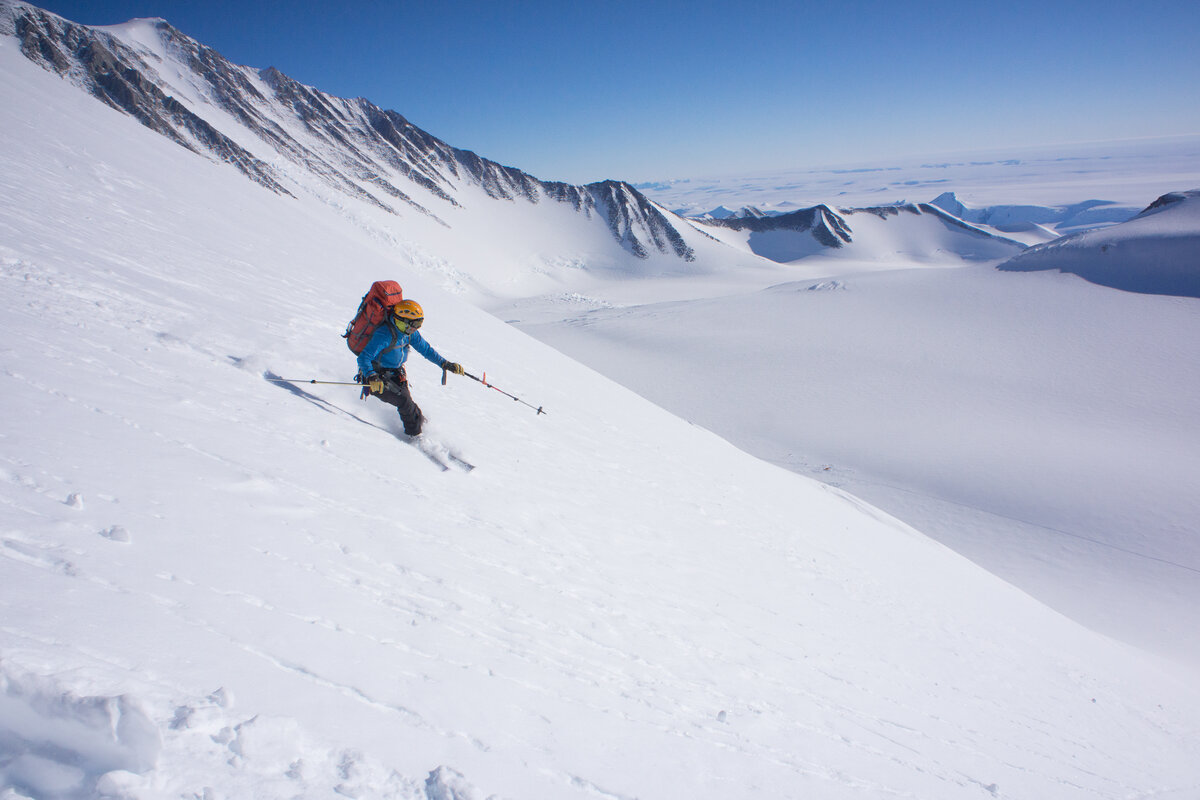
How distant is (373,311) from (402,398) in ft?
3.38

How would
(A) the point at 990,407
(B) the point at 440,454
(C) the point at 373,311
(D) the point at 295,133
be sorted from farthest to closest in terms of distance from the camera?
(D) the point at 295,133 → (A) the point at 990,407 → (B) the point at 440,454 → (C) the point at 373,311

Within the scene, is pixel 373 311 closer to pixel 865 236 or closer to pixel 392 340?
pixel 392 340

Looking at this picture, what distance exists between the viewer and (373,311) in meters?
5.96

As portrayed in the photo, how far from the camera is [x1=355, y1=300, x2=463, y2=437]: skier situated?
5891 millimetres

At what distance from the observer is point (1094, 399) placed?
989 inches

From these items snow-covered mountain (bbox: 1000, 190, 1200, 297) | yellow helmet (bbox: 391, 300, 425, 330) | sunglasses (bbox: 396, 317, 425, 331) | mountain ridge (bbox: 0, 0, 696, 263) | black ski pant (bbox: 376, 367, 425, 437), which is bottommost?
black ski pant (bbox: 376, 367, 425, 437)

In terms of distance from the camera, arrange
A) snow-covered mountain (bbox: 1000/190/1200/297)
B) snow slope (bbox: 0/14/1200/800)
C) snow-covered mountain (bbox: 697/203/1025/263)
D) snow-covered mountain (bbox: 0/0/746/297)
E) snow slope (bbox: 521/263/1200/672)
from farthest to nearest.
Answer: snow-covered mountain (bbox: 697/203/1025/263)
snow-covered mountain (bbox: 0/0/746/297)
snow-covered mountain (bbox: 1000/190/1200/297)
snow slope (bbox: 521/263/1200/672)
snow slope (bbox: 0/14/1200/800)

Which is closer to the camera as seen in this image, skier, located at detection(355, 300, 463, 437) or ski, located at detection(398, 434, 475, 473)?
skier, located at detection(355, 300, 463, 437)

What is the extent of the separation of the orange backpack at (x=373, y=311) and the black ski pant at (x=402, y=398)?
1.40ft

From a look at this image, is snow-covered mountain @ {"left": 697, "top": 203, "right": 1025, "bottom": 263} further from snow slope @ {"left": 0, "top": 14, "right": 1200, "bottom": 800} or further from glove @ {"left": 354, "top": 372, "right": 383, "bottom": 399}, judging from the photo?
glove @ {"left": 354, "top": 372, "right": 383, "bottom": 399}

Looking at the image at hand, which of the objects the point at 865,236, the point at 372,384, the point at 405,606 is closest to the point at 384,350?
the point at 372,384

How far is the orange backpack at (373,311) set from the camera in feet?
19.4

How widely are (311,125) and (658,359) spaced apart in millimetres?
88475

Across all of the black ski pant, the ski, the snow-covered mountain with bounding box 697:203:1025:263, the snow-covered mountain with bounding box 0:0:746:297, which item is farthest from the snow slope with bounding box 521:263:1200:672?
the snow-covered mountain with bounding box 697:203:1025:263
